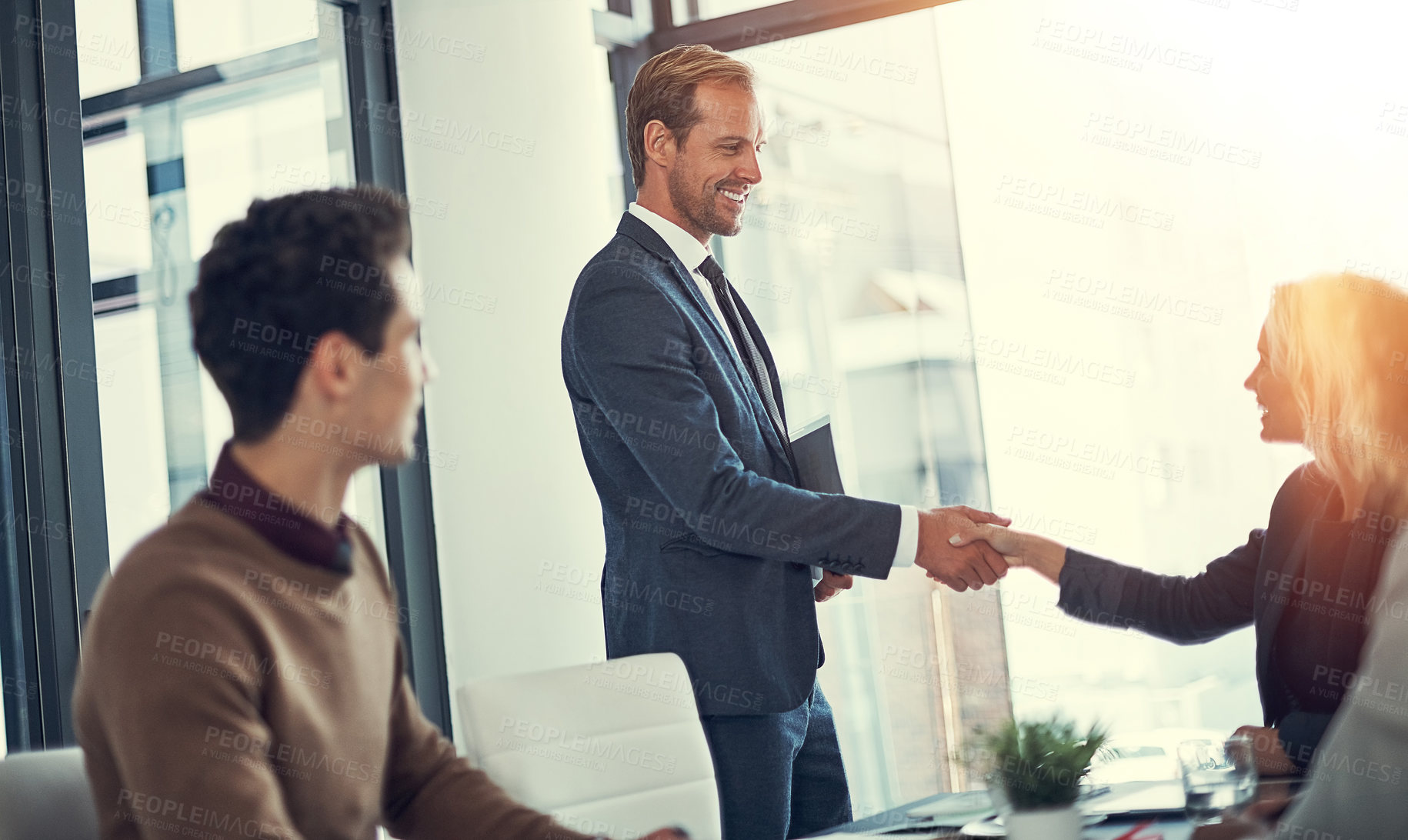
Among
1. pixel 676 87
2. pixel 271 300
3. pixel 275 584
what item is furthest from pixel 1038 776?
pixel 676 87

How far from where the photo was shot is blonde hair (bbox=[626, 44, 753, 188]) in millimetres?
2367

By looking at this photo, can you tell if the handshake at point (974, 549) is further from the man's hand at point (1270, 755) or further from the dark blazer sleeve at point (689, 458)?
the man's hand at point (1270, 755)

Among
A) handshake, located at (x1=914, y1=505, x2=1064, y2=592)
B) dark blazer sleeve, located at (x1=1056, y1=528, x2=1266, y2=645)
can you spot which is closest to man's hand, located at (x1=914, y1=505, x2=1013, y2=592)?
handshake, located at (x1=914, y1=505, x2=1064, y2=592)

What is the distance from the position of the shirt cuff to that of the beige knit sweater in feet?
3.75

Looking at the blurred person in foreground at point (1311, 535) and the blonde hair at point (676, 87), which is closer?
the blurred person in foreground at point (1311, 535)

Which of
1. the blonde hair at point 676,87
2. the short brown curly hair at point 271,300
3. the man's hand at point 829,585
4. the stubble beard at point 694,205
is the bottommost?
the man's hand at point 829,585

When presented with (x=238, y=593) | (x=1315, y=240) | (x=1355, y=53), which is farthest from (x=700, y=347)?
(x=1355, y=53)

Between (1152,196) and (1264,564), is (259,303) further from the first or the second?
(1152,196)

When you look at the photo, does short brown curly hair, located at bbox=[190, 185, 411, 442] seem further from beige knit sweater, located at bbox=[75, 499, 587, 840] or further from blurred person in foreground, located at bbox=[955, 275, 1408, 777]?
blurred person in foreground, located at bbox=[955, 275, 1408, 777]

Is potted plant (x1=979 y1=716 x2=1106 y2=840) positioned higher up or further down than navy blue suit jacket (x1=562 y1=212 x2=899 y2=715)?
further down

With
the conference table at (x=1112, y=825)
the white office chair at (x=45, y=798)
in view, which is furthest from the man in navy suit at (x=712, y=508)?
the white office chair at (x=45, y=798)

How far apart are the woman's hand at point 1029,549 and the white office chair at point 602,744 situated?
0.76 metres

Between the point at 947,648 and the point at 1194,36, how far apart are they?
1.75 metres

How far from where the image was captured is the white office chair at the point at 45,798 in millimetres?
1362
